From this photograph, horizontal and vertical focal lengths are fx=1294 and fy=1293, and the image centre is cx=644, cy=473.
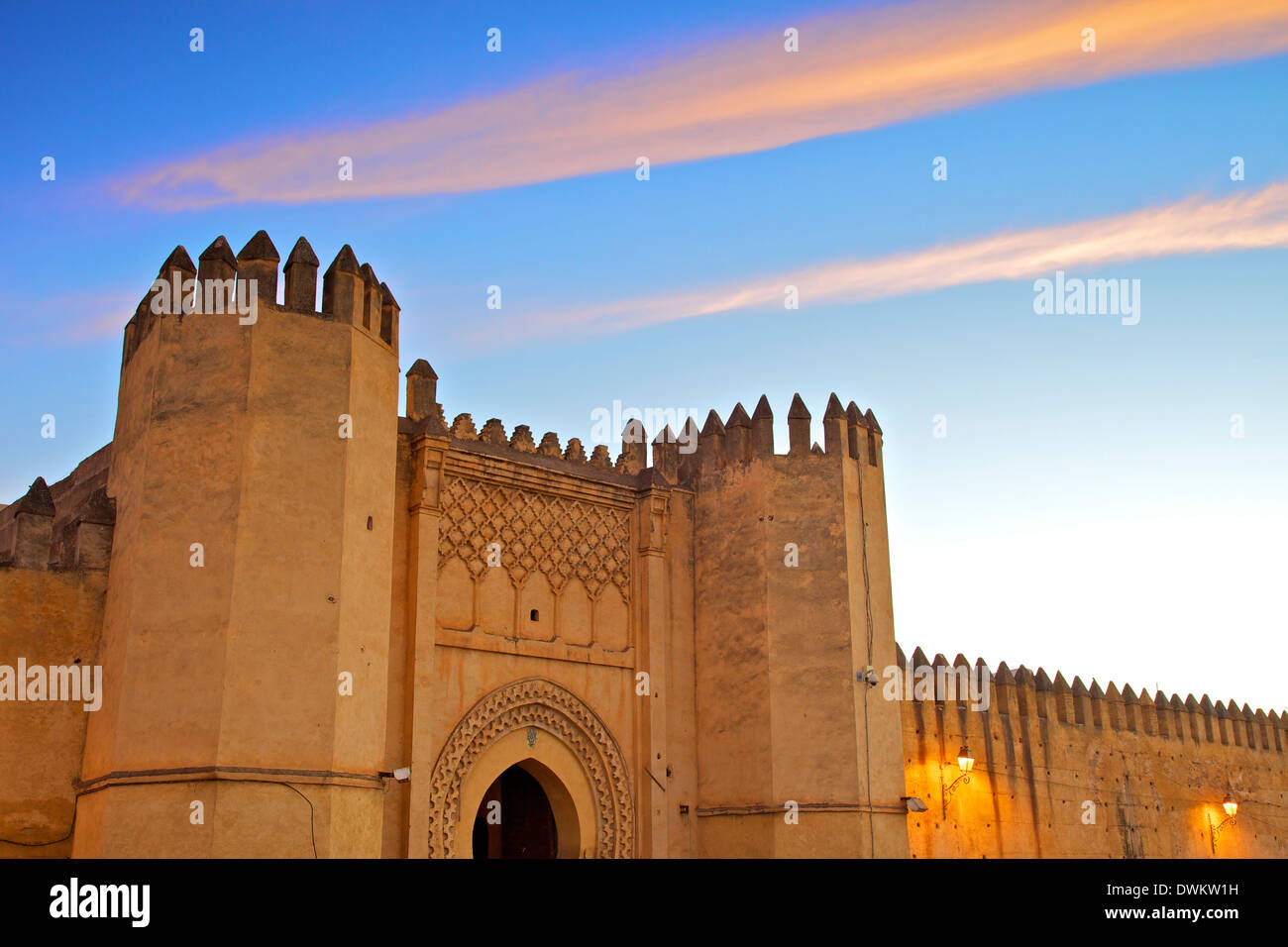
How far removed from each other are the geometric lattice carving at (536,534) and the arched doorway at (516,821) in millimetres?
1986

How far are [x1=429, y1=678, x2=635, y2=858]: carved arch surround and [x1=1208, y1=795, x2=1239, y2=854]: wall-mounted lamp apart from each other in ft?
33.7

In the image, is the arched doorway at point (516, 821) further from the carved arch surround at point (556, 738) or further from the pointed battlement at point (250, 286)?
the pointed battlement at point (250, 286)

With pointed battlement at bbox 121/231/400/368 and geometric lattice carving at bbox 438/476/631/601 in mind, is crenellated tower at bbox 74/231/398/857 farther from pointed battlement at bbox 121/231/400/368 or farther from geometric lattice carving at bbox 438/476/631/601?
geometric lattice carving at bbox 438/476/631/601

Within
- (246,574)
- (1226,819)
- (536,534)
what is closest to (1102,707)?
(1226,819)

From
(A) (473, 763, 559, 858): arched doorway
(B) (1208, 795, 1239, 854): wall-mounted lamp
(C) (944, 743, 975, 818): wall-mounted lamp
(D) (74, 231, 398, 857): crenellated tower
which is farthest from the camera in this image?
(B) (1208, 795, 1239, 854): wall-mounted lamp

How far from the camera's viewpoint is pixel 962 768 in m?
15.0

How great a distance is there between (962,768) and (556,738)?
5213 mm

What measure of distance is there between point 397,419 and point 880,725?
5.68 meters

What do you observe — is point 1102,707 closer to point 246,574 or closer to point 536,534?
point 536,534

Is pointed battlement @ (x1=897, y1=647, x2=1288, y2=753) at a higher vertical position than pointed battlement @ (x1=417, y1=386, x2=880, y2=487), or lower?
lower

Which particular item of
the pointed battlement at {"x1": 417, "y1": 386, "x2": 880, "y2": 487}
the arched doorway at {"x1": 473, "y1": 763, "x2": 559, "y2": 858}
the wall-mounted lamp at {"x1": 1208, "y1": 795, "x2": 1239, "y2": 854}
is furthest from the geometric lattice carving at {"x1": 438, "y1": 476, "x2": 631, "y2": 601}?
the wall-mounted lamp at {"x1": 1208, "y1": 795, "x2": 1239, "y2": 854}

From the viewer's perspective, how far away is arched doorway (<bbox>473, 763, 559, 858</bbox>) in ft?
42.6
